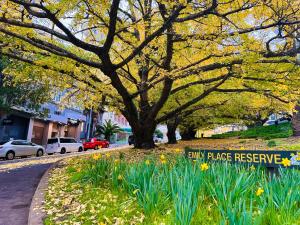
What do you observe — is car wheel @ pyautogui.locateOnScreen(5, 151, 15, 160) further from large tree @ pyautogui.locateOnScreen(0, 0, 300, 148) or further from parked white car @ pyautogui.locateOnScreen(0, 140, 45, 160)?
large tree @ pyautogui.locateOnScreen(0, 0, 300, 148)

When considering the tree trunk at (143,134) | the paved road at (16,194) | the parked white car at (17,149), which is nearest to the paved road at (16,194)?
the paved road at (16,194)

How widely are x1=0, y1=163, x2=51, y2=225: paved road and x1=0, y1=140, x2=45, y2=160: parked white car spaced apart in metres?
13.6

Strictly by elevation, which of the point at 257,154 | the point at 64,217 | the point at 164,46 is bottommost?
the point at 64,217

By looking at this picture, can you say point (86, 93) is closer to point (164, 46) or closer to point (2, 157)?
point (164, 46)

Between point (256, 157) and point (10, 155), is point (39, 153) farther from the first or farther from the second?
point (256, 157)

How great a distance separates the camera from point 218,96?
21.6 m

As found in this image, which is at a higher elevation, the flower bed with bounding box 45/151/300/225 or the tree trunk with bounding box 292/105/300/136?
the tree trunk with bounding box 292/105/300/136

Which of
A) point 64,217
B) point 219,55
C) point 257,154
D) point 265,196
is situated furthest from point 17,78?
point 265,196

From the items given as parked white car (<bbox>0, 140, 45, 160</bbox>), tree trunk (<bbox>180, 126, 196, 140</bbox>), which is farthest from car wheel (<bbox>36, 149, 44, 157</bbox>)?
tree trunk (<bbox>180, 126, 196, 140</bbox>)

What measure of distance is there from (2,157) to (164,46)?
17542mm

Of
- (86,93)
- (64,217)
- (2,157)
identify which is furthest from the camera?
(2,157)

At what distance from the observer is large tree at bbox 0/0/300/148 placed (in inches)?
367

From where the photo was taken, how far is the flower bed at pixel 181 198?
154 inches

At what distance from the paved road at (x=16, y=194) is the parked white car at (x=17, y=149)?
44.7 feet
